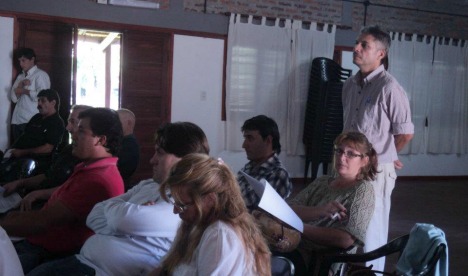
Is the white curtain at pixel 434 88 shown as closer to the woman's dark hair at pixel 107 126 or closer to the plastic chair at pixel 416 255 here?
the plastic chair at pixel 416 255

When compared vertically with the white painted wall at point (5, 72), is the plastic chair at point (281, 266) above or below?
below

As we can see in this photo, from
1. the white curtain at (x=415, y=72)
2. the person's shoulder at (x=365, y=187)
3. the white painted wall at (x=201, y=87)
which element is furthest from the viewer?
the white curtain at (x=415, y=72)

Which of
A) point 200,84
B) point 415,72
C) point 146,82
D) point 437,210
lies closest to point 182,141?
point 437,210

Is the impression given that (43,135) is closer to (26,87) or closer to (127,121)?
(127,121)

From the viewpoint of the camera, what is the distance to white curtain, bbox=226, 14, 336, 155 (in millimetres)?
8359

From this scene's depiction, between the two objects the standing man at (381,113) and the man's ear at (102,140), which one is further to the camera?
the standing man at (381,113)

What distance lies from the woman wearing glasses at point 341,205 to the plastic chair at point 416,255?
0.09 meters

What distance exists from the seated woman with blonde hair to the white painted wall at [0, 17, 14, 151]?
19.6 ft

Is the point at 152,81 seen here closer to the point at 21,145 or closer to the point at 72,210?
the point at 21,145

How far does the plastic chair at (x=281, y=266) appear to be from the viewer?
2.33 meters

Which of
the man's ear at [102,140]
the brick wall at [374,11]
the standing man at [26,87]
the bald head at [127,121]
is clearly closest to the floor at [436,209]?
the bald head at [127,121]

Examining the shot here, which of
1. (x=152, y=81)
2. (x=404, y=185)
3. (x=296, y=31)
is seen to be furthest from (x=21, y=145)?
(x=404, y=185)

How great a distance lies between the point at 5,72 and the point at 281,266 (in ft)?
19.3

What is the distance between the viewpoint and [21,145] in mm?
5469
